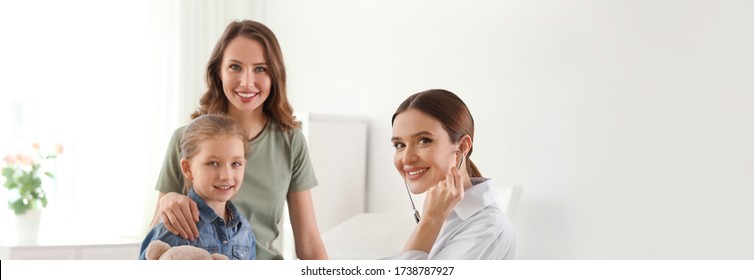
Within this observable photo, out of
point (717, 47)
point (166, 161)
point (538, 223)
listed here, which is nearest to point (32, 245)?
point (538, 223)

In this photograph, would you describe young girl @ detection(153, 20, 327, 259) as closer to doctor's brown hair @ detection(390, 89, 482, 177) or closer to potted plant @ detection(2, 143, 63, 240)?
doctor's brown hair @ detection(390, 89, 482, 177)

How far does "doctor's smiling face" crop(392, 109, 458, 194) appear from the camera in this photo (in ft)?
3.51

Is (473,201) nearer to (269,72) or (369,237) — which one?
(269,72)

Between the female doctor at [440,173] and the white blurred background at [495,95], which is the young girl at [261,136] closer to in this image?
the female doctor at [440,173]

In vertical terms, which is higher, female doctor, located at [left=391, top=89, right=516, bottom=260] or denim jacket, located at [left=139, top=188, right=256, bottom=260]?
female doctor, located at [left=391, top=89, right=516, bottom=260]

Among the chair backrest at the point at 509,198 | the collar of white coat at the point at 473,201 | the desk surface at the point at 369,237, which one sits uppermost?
the collar of white coat at the point at 473,201

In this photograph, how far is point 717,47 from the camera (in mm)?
2395

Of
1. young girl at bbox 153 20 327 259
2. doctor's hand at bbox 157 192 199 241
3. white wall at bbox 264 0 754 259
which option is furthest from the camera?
white wall at bbox 264 0 754 259

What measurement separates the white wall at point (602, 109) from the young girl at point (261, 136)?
1.39m

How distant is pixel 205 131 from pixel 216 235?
0.48 feet

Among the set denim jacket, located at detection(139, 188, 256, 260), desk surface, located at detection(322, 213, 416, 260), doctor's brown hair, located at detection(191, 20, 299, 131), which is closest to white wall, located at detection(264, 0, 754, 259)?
desk surface, located at detection(322, 213, 416, 260)

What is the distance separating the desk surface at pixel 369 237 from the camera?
9.42ft

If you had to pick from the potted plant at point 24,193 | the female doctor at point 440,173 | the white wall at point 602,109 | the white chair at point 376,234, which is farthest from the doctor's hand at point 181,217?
the potted plant at point 24,193
